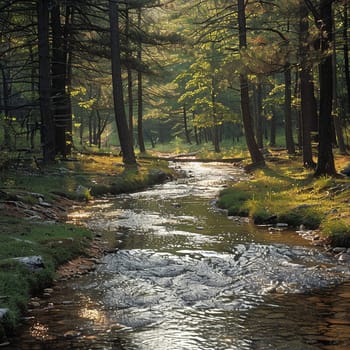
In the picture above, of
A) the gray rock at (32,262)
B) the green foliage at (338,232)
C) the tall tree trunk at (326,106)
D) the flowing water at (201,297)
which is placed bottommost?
the flowing water at (201,297)

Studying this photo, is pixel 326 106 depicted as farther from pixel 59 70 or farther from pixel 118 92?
pixel 59 70

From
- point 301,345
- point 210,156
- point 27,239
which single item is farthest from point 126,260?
point 210,156

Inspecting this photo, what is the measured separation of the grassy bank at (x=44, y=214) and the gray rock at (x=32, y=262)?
0.18 ft

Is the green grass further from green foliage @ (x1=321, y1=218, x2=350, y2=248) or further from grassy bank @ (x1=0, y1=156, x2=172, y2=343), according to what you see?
green foliage @ (x1=321, y1=218, x2=350, y2=248)

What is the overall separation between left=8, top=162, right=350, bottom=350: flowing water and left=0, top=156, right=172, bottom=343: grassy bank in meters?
0.43

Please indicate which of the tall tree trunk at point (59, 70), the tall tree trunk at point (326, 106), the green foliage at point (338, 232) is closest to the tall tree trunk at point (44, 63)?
the tall tree trunk at point (59, 70)

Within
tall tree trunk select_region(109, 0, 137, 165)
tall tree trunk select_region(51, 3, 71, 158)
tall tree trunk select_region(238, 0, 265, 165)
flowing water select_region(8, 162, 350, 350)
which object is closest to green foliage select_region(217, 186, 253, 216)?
flowing water select_region(8, 162, 350, 350)

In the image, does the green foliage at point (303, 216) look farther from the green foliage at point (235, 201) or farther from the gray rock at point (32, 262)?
the gray rock at point (32, 262)

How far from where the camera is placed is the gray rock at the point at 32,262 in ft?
25.2

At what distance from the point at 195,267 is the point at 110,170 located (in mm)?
14344

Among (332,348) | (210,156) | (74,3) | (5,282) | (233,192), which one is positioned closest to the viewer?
(332,348)

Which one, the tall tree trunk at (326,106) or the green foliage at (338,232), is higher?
the tall tree trunk at (326,106)

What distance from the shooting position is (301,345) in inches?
205

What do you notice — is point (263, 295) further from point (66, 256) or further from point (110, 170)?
point (110, 170)
